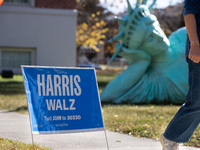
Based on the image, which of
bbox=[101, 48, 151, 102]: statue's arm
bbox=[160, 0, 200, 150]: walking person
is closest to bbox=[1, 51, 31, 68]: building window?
bbox=[101, 48, 151, 102]: statue's arm

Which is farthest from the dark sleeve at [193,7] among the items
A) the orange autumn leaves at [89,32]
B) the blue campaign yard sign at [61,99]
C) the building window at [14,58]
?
the orange autumn leaves at [89,32]

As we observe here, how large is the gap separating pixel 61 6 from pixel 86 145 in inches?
541

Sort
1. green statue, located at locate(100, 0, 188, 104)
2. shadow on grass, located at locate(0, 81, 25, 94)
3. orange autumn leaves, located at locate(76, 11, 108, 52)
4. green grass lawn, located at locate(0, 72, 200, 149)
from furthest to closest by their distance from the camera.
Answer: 1. orange autumn leaves, located at locate(76, 11, 108, 52)
2. shadow on grass, located at locate(0, 81, 25, 94)
3. green statue, located at locate(100, 0, 188, 104)
4. green grass lawn, located at locate(0, 72, 200, 149)

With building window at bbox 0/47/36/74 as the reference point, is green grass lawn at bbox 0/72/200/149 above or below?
above

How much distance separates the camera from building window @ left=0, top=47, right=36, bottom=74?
17656 millimetres

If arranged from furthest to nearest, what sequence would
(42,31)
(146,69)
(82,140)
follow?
(42,31) < (146,69) < (82,140)

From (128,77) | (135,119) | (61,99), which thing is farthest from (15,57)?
(61,99)

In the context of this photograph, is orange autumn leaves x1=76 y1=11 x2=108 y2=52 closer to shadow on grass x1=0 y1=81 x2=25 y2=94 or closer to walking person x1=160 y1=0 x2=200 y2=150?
shadow on grass x1=0 y1=81 x2=25 y2=94

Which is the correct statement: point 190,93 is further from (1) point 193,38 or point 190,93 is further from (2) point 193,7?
(2) point 193,7

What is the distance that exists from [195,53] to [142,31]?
511 cm

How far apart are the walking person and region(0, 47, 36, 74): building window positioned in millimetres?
14937

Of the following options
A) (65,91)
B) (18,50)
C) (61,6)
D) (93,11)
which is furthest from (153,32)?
(93,11)

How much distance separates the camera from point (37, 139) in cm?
464

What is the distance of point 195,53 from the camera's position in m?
3.12
